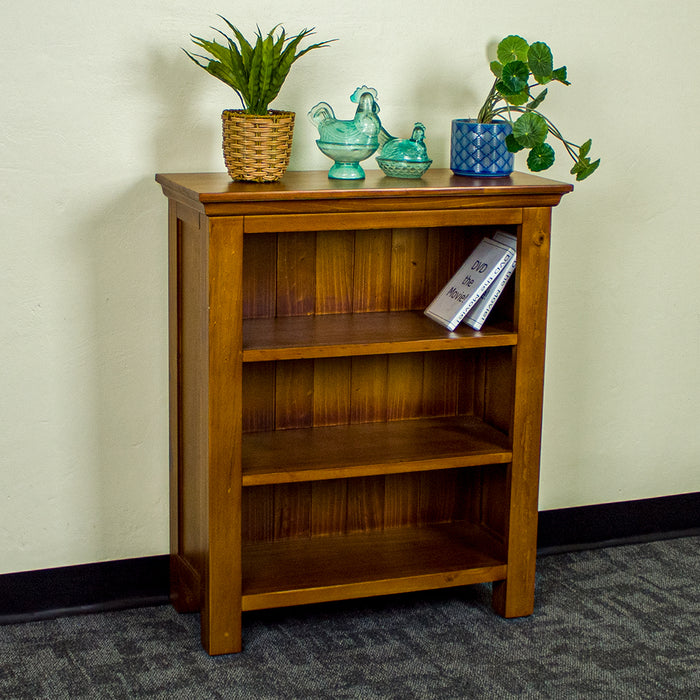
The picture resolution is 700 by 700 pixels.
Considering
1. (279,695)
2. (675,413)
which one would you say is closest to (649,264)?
(675,413)

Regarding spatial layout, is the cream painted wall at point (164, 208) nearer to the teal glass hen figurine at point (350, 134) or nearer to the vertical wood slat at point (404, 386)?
the teal glass hen figurine at point (350, 134)

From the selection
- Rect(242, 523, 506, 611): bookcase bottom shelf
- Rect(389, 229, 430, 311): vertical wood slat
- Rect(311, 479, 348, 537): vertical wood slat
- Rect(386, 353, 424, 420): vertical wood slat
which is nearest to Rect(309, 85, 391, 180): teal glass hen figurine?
Rect(389, 229, 430, 311): vertical wood slat

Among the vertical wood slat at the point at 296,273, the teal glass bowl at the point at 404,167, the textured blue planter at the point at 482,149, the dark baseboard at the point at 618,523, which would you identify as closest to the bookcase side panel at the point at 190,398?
the vertical wood slat at the point at 296,273

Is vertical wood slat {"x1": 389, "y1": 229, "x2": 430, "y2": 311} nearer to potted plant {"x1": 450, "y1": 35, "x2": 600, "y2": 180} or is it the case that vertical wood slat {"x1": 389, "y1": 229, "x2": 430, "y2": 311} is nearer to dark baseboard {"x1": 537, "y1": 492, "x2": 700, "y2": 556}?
potted plant {"x1": 450, "y1": 35, "x2": 600, "y2": 180}

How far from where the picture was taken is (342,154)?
2.06 meters

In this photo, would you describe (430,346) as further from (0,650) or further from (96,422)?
(0,650)

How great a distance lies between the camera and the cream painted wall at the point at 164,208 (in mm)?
2061

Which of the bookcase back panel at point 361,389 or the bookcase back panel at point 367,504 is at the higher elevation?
the bookcase back panel at point 361,389

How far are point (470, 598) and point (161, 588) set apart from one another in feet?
2.34

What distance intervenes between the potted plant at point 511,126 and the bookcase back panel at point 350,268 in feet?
0.59

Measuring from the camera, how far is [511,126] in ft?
7.14

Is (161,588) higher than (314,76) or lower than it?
lower

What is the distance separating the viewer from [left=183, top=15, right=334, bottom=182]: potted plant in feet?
6.38

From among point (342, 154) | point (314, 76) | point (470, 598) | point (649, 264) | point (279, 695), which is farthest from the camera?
point (649, 264)
